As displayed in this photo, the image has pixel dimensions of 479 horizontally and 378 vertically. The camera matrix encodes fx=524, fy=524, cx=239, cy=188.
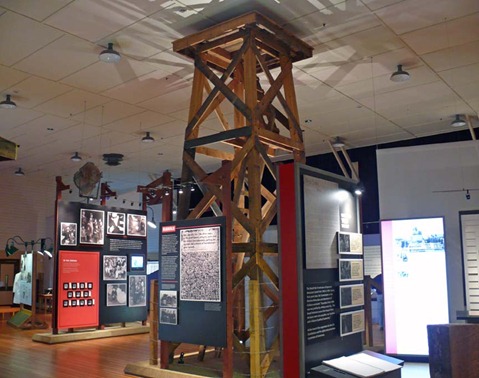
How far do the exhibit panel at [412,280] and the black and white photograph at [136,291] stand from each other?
5.68m

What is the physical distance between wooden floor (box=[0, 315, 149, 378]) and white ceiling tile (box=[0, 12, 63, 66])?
4340 mm

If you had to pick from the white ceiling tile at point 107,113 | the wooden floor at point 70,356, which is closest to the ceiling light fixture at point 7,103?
the white ceiling tile at point 107,113

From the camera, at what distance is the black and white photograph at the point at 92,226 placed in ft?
35.1

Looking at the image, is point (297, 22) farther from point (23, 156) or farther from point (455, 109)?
point (23, 156)

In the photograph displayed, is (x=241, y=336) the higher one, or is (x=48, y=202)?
(x=48, y=202)

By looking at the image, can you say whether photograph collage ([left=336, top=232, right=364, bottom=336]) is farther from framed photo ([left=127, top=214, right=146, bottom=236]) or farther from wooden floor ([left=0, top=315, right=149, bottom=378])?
framed photo ([left=127, top=214, right=146, bottom=236])

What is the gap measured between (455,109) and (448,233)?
297 centimetres

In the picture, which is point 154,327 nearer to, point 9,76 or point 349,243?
point 349,243

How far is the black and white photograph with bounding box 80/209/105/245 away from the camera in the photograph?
10.7 metres

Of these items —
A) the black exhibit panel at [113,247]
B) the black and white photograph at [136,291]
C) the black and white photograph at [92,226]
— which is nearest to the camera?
the black exhibit panel at [113,247]

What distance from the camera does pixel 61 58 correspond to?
7504 mm

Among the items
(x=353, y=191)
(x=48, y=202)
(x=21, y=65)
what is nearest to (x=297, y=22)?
(x=353, y=191)

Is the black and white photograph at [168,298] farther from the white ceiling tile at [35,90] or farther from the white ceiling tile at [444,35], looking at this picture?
the white ceiling tile at [444,35]

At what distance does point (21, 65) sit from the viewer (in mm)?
7762
